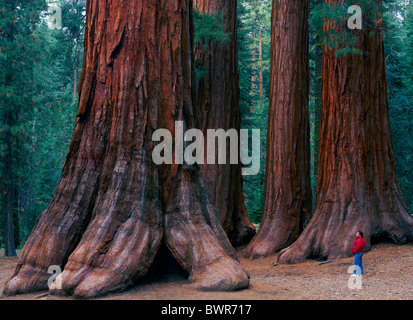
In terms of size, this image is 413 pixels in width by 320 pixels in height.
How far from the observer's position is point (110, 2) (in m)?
6.21

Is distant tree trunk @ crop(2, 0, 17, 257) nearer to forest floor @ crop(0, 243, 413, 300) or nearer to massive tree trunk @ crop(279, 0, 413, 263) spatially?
forest floor @ crop(0, 243, 413, 300)

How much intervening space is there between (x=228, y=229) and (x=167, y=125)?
649 cm

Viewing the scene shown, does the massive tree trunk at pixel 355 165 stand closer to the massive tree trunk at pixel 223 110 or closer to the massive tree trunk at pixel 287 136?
the massive tree trunk at pixel 287 136

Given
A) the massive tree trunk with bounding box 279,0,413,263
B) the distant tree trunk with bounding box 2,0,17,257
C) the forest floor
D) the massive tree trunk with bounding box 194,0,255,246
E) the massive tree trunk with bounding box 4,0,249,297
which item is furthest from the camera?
the distant tree trunk with bounding box 2,0,17,257

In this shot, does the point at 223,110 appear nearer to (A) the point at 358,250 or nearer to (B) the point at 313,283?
(B) the point at 313,283

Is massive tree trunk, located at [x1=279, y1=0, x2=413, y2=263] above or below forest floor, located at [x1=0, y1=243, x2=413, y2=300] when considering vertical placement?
above

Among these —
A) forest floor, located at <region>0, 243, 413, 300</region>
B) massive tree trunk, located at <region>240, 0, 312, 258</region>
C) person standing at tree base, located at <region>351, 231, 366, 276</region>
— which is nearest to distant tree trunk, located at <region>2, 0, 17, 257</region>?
forest floor, located at <region>0, 243, 413, 300</region>

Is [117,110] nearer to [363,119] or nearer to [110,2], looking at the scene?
[110,2]

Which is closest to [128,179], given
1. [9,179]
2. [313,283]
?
[313,283]

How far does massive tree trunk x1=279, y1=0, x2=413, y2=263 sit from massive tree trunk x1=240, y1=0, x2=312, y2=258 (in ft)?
6.39

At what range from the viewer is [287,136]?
1165 cm

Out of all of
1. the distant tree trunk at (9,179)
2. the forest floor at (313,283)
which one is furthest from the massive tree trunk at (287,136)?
the distant tree trunk at (9,179)

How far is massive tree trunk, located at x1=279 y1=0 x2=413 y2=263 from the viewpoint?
8.66 metres

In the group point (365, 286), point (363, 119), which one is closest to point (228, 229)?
point (363, 119)
